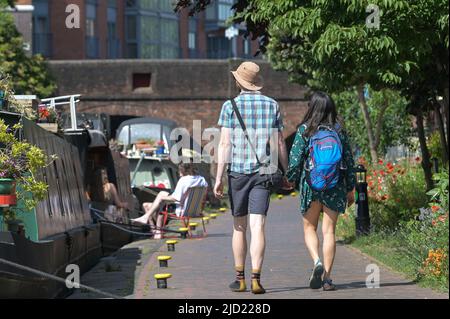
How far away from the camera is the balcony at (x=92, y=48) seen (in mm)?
70188

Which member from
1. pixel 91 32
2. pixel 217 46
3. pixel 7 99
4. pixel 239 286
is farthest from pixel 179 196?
pixel 217 46

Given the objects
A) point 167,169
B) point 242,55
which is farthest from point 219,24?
point 167,169

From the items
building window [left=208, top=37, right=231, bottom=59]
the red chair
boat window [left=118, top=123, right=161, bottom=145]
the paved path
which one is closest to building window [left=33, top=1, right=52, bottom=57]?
building window [left=208, top=37, right=231, bottom=59]

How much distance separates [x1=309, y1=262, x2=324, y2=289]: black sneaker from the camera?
12.0m

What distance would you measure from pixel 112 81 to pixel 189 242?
34.7 m

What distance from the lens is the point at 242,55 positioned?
83688mm

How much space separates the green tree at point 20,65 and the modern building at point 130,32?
17128 mm

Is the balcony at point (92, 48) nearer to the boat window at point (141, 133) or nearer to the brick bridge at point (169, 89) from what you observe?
the brick bridge at point (169, 89)

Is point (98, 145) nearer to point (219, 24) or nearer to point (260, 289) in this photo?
point (260, 289)

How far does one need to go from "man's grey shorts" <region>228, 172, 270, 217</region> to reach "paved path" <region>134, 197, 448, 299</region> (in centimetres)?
76

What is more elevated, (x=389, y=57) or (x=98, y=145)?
(x=389, y=57)

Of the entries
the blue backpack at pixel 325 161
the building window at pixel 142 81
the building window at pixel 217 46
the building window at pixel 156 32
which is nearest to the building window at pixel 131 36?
the building window at pixel 156 32

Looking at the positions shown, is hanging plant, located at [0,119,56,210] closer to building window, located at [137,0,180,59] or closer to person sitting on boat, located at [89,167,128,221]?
person sitting on boat, located at [89,167,128,221]
